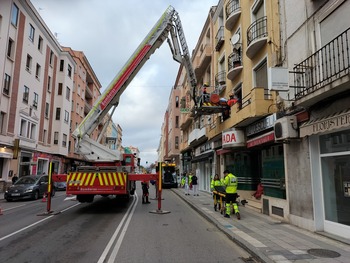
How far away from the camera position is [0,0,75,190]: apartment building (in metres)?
25.3

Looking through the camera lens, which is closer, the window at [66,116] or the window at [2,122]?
the window at [2,122]

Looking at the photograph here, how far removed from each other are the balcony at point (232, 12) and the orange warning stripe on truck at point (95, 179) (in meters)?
10.1

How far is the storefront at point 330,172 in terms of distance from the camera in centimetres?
782

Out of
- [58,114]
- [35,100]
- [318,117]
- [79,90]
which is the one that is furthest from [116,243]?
[79,90]

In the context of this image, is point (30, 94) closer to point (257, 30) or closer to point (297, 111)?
point (257, 30)

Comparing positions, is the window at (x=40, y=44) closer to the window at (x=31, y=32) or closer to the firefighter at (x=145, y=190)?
the window at (x=31, y=32)

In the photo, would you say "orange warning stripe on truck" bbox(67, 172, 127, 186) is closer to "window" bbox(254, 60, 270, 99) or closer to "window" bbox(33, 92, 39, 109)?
"window" bbox(254, 60, 270, 99)

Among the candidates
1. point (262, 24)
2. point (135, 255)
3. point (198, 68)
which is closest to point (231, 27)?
point (262, 24)

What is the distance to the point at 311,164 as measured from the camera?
29.2 ft

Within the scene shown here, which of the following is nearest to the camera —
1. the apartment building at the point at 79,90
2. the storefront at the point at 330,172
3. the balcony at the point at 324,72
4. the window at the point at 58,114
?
the balcony at the point at 324,72

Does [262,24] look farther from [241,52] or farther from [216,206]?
[216,206]

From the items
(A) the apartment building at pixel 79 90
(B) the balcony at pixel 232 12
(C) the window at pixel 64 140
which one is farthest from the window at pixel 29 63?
(B) the balcony at pixel 232 12

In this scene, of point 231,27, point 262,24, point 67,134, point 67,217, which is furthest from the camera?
point 67,134

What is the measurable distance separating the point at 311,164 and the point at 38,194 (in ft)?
56.7
